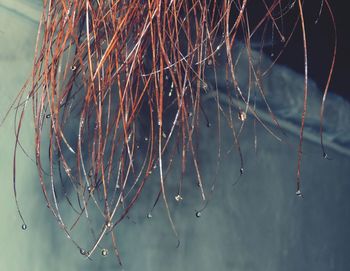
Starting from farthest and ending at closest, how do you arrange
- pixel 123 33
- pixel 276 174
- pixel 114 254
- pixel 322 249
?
1. pixel 322 249
2. pixel 276 174
3. pixel 114 254
4. pixel 123 33

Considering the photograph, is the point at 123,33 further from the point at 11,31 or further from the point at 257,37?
the point at 257,37

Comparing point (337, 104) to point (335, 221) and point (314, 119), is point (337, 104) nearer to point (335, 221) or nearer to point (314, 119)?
point (314, 119)

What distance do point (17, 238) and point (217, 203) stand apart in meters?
0.46

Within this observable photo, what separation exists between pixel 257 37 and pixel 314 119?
29cm

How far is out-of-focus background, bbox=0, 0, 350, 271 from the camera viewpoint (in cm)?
115

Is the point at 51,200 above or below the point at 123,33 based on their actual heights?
below

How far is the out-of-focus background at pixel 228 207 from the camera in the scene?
1.15 metres

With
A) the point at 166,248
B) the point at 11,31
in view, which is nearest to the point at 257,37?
the point at 166,248

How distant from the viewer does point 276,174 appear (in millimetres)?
1618

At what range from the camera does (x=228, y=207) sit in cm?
152

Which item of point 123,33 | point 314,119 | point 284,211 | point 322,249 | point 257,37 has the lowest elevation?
point 322,249

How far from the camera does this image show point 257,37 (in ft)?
5.03

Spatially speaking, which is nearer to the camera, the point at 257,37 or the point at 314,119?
the point at 257,37

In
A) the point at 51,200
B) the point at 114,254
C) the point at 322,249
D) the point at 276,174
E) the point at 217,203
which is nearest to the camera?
the point at 51,200
